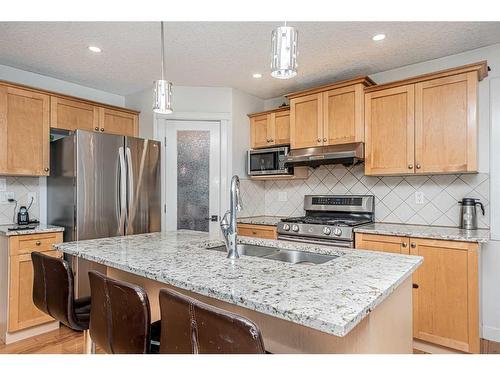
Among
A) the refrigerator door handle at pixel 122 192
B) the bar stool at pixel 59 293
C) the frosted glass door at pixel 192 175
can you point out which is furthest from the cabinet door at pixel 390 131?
the bar stool at pixel 59 293

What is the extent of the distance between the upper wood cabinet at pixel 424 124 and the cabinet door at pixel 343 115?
8cm

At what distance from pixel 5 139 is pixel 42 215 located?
872 millimetres

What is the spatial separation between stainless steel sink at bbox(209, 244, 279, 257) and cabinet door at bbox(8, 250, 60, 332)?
182 centimetres

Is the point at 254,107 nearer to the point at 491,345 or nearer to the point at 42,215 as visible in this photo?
the point at 42,215

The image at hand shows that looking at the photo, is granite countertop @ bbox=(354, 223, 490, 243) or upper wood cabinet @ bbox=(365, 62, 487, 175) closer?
granite countertop @ bbox=(354, 223, 490, 243)

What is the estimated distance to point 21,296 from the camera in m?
2.61

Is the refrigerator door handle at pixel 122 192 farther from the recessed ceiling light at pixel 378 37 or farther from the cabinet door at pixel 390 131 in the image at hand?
the recessed ceiling light at pixel 378 37

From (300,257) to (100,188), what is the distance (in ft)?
6.77

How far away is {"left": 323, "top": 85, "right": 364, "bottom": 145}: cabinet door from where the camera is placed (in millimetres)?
2992

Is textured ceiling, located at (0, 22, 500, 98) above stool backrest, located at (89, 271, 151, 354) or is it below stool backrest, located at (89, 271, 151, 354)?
above

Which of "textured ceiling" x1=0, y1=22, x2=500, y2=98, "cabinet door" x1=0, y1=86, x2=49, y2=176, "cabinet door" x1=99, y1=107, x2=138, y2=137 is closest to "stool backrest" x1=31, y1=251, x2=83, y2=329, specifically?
"cabinet door" x1=0, y1=86, x2=49, y2=176

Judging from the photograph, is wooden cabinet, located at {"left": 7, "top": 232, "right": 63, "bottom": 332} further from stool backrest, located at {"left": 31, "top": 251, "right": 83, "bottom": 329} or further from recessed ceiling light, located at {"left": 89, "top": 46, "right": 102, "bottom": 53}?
recessed ceiling light, located at {"left": 89, "top": 46, "right": 102, "bottom": 53}

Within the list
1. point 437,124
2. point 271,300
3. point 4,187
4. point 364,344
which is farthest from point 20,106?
point 437,124

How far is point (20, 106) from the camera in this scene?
112 inches
